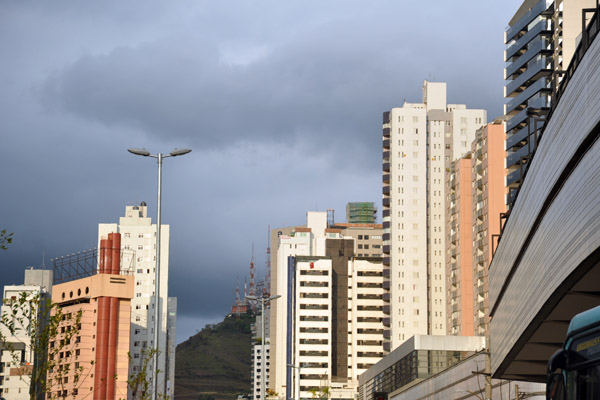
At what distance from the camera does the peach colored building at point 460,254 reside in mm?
132625

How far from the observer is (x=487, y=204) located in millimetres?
124000

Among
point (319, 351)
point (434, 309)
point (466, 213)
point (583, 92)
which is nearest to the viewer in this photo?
point (583, 92)

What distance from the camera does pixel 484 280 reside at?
122750mm

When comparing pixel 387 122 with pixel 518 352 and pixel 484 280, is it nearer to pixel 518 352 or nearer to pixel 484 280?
pixel 484 280

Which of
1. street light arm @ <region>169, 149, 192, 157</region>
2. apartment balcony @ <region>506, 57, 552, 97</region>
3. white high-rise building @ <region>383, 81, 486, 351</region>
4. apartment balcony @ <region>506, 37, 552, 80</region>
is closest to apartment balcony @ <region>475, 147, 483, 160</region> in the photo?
apartment balcony @ <region>506, 57, 552, 97</region>

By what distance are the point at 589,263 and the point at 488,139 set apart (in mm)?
100232

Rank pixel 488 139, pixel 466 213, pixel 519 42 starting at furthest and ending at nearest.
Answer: pixel 466 213 → pixel 488 139 → pixel 519 42

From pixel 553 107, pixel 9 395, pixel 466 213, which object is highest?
pixel 466 213

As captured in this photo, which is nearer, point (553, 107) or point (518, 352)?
point (553, 107)

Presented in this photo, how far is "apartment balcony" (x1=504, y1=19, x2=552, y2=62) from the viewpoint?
11054cm

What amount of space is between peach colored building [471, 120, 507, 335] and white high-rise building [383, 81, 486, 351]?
3447 cm

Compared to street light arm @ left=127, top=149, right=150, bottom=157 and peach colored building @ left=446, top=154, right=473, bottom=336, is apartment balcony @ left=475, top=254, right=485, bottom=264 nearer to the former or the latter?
peach colored building @ left=446, top=154, right=473, bottom=336

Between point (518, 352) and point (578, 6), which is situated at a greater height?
point (578, 6)

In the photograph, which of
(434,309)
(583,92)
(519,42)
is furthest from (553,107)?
(434,309)
